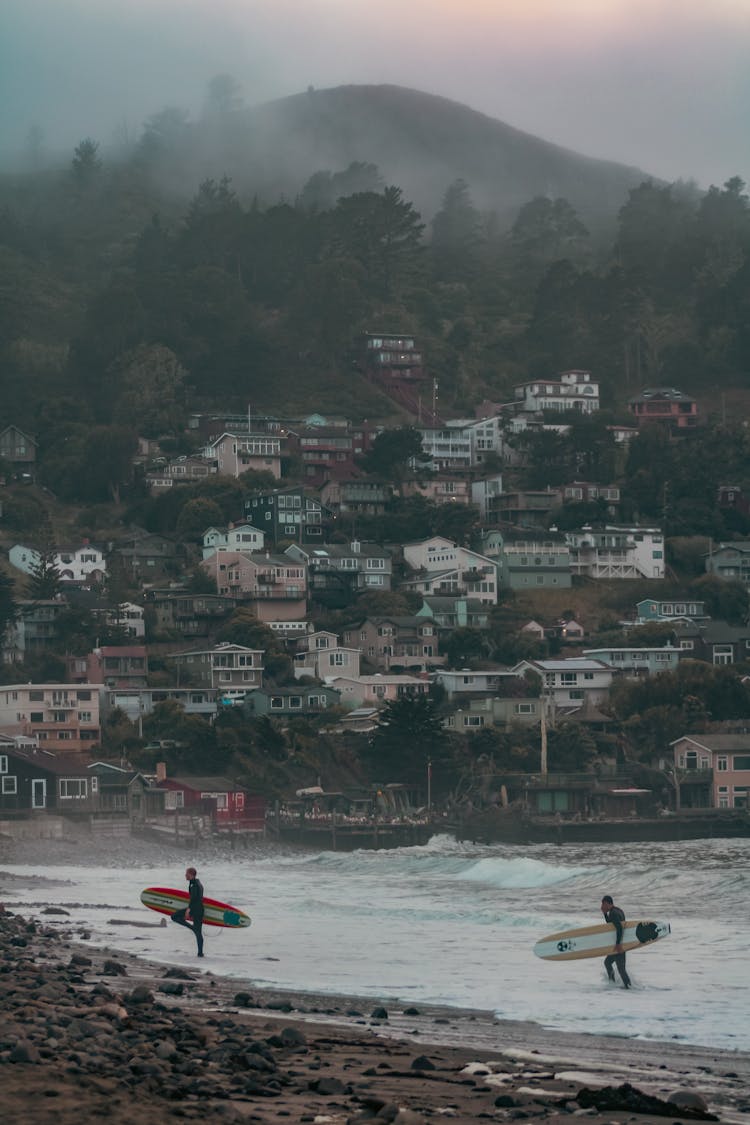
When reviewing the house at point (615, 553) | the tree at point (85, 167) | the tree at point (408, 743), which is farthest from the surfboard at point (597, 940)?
the tree at point (85, 167)

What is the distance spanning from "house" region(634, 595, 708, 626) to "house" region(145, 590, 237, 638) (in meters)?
19.0

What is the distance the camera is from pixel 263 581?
88.8 metres

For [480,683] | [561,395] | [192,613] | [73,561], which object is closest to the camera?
[480,683]

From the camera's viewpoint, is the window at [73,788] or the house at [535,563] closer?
the window at [73,788]

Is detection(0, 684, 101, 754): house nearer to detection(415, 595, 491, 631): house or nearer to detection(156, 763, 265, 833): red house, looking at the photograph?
detection(156, 763, 265, 833): red house

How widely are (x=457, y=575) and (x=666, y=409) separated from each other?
98.1ft

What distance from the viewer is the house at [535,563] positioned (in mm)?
93562

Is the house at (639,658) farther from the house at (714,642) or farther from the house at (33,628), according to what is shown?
the house at (33,628)

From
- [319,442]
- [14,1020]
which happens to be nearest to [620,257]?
[319,442]

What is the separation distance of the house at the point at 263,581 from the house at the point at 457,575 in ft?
20.1

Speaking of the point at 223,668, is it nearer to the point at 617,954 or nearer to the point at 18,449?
the point at 18,449

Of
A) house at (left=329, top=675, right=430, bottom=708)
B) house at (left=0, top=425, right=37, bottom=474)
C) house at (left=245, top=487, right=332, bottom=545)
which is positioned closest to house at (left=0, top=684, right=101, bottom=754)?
house at (left=329, top=675, right=430, bottom=708)

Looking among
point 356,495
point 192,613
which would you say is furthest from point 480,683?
point 356,495

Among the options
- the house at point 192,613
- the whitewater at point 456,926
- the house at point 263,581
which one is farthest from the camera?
the house at point 263,581
